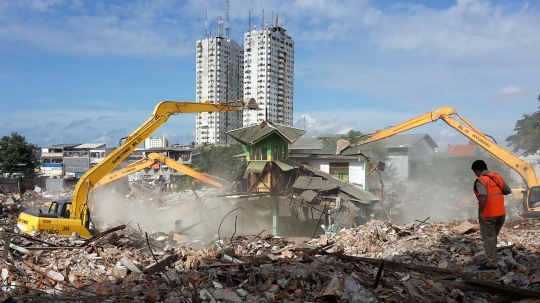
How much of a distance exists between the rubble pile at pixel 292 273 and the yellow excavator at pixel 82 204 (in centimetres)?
183

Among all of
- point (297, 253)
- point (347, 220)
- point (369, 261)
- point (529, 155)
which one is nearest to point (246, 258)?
point (297, 253)

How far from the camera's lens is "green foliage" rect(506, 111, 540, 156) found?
32000 mm

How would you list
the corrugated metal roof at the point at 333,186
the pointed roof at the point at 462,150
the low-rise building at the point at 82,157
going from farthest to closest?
1. the low-rise building at the point at 82,157
2. the pointed roof at the point at 462,150
3. the corrugated metal roof at the point at 333,186

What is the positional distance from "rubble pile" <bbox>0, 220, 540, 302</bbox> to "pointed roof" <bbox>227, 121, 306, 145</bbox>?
456 inches

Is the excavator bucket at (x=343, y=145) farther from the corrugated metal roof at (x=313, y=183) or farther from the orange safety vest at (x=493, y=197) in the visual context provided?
the orange safety vest at (x=493, y=197)

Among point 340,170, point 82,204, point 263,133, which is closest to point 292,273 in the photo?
point 82,204

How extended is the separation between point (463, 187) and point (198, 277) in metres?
30.7

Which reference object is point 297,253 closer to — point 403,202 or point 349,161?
point 349,161

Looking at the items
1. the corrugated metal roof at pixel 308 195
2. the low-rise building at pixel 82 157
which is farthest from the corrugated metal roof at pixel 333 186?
the low-rise building at pixel 82 157

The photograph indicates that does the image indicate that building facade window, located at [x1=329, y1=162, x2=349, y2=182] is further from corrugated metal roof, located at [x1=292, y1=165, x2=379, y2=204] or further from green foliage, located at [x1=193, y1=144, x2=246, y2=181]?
green foliage, located at [x1=193, y1=144, x2=246, y2=181]

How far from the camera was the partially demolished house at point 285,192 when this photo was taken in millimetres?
19000

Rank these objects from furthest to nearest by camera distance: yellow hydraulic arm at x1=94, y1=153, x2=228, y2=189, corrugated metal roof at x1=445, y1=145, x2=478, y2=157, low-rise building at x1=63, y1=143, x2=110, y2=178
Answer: low-rise building at x1=63, y1=143, x2=110, y2=178 < corrugated metal roof at x1=445, y1=145, x2=478, y2=157 < yellow hydraulic arm at x1=94, y1=153, x2=228, y2=189

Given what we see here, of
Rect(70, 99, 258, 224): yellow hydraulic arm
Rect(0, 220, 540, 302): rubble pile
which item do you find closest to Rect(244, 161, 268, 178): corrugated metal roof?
Rect(70, 99, 258, 224): yellow hydraulic arm

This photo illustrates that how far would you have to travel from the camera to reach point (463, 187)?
31.9 meters
